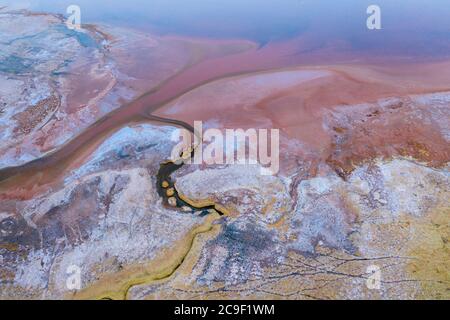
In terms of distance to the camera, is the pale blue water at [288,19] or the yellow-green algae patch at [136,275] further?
the pale blue water at [288,19]

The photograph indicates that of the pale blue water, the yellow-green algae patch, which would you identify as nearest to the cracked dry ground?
the yellow-green algae patch

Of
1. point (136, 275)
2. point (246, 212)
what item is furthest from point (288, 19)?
point (136, 275)

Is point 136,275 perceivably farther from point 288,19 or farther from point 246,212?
A: point 288,19

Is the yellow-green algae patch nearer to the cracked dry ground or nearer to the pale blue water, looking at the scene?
the cracked dry ground

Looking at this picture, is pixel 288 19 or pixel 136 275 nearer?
pixel 136 275

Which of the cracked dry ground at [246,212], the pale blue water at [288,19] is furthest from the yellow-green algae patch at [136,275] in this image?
the pale blue water at [288,19]

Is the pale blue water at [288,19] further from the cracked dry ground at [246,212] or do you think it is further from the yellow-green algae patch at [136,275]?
the yellow-green algae patch at [136,275]
